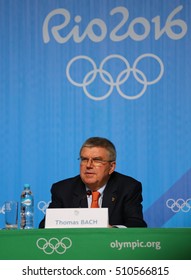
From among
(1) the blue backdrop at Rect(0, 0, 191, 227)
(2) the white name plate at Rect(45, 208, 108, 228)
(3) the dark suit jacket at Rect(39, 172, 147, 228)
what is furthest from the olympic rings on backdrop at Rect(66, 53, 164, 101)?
(2) the white name plate at Rect(45, 208, 108, 228)

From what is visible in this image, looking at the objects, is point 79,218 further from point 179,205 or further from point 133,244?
point 179,205

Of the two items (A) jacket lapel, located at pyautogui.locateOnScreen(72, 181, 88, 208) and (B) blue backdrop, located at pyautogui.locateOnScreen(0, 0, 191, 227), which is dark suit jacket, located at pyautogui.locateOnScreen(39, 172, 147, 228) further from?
(B) blue backdrop, located at pyautogui.locateOnScreen(0, 0, 191, 227)

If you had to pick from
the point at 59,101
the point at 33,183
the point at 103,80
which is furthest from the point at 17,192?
the point at 103,80

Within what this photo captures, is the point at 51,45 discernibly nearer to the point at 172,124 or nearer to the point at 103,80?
the point at 103,80

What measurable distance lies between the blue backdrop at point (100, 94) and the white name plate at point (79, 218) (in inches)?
72.5

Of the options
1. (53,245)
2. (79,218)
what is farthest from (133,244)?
(79,218)

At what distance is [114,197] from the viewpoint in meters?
3.08

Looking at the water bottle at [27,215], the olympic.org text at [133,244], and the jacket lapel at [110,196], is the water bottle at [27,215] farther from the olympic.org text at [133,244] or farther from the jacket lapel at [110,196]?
the olympic.org text at [133,244]

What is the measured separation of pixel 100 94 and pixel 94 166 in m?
1.14

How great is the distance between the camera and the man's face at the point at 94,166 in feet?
9.91

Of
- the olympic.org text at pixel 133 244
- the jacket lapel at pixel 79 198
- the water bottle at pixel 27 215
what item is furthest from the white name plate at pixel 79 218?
the jacket lapel at pixel 79 198

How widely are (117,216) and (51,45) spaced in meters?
1.59
